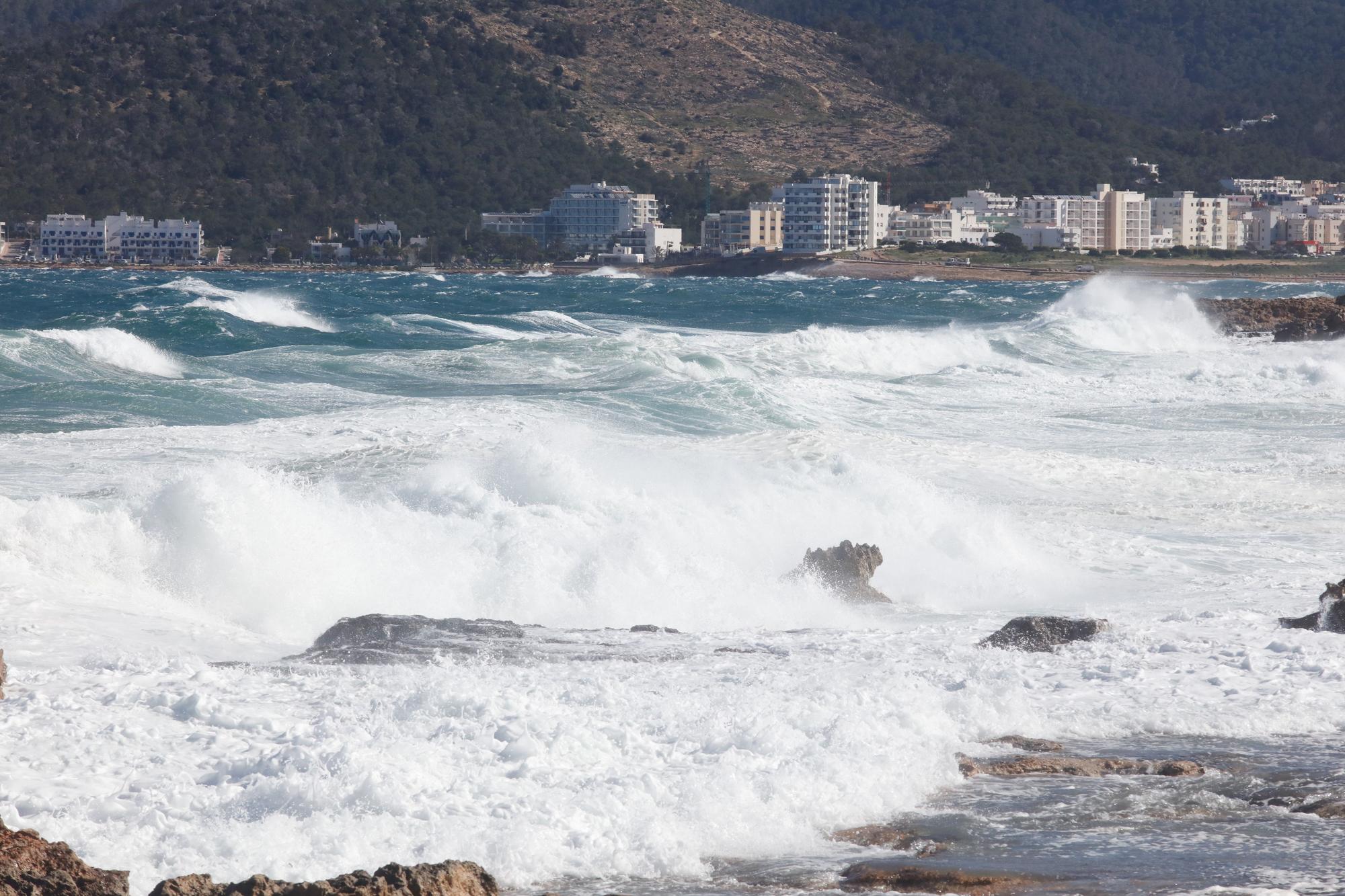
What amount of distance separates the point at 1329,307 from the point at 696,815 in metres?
45.8

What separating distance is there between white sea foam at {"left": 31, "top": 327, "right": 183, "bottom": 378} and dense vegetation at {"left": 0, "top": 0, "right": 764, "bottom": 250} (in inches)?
3926

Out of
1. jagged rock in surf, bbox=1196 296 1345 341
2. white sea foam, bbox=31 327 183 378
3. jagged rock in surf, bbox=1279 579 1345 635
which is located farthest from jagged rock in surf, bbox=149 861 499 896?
jagged rock in surf, bbox=1196 296 1345 341

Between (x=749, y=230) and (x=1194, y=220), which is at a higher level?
(x=1194, y=220)

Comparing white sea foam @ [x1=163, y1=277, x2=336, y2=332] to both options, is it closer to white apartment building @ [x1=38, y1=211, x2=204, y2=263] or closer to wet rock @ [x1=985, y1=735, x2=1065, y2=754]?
wet rock @ [x1=985, y1=735, x2=1065, y2=754]

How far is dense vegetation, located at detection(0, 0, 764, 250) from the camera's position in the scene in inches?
5359

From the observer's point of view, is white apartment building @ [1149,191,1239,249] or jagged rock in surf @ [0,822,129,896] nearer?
jagged rock in surf @ [0,822,129,896]

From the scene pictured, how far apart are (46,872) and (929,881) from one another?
10.3 ft

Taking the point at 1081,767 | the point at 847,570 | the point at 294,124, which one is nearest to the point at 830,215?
the point at 294,124

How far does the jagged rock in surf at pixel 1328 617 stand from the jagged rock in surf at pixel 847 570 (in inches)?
121

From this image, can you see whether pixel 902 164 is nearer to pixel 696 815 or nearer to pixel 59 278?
pixel 59 278

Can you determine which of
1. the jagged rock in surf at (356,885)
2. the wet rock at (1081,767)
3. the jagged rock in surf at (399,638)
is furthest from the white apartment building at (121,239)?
the jagged rock in surf at (356,885)

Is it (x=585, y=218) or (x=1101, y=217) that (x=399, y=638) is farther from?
(x=1101, y=217)

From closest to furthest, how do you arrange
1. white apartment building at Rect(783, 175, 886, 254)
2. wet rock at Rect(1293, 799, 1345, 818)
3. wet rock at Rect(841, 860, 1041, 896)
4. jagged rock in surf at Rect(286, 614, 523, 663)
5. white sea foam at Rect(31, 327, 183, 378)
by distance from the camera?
wet rock at Rect(841, 860, 1041, 896) < wet rock at Rect(1293, 799, 1345, 818) < jagged rock in surf at Rect(286, 614, 523, 663) < white sea foam at Rect(31, 327, 183, 378) < white apartment building at Rect(783, 175, 886, 254)

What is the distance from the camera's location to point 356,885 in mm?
5285
